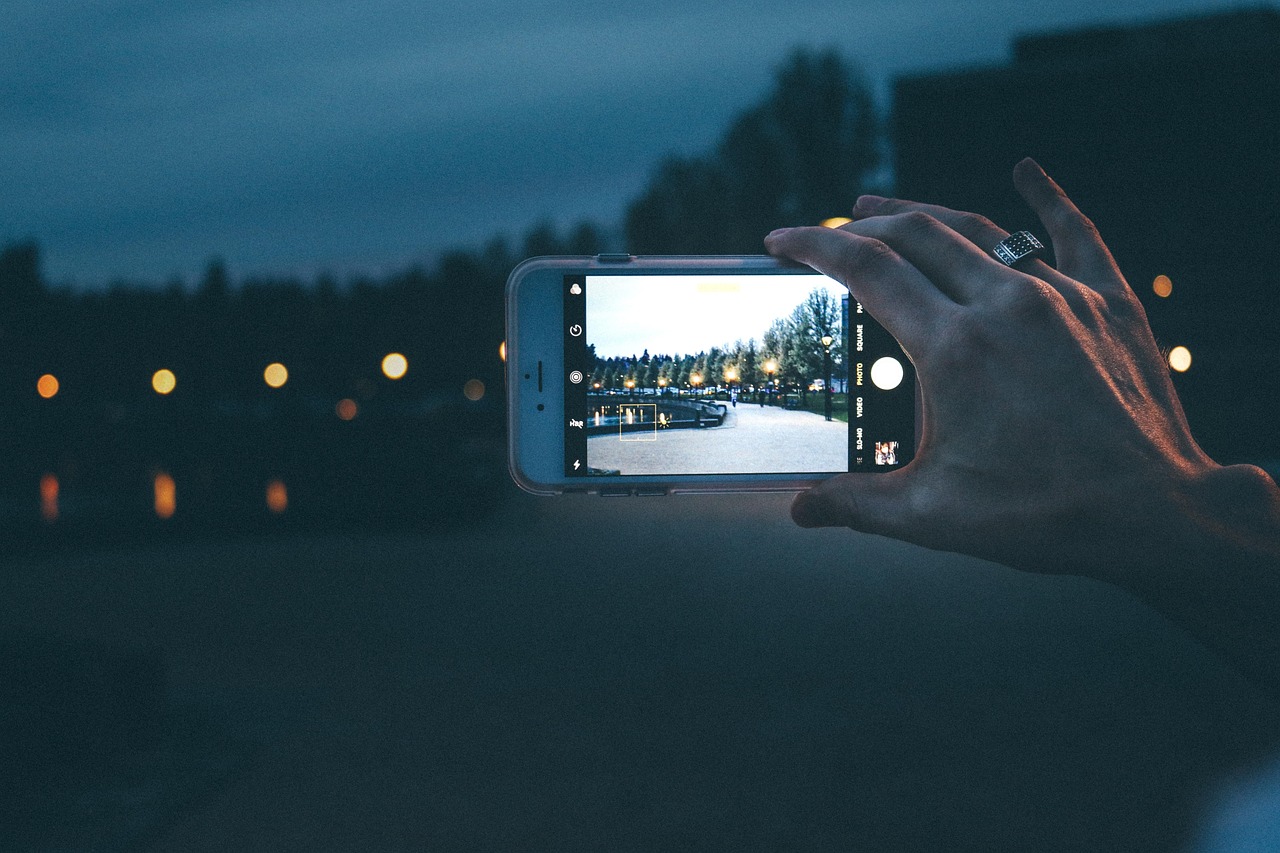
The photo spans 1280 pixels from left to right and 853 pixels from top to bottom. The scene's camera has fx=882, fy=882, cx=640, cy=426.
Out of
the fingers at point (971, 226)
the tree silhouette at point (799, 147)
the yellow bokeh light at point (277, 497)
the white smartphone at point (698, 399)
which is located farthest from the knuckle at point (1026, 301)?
the tree silhouette at point (799, 147)

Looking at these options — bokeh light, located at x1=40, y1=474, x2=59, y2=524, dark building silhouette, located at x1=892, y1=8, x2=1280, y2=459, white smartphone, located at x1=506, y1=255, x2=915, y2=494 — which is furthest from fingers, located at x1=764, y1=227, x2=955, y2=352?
dark building silhouette, located at x1=892, y1=8, x2=1280, y2=459

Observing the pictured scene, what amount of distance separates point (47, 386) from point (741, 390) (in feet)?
139

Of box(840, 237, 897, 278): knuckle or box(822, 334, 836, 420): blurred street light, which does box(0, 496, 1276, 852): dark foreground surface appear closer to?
box(822, 334, 836, 420): blurred street light

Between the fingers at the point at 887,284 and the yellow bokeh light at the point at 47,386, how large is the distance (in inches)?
1573

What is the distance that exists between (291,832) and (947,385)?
4.54 meters

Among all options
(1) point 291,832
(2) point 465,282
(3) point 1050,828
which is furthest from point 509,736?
(2) point 465,282

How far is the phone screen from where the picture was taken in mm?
2457

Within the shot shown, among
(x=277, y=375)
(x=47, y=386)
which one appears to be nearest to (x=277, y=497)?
(x=277, y=375)

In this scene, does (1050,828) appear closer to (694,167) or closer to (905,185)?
(905,185)

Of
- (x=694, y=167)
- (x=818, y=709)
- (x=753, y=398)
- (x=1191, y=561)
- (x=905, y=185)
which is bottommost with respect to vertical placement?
(x=818, y=709)

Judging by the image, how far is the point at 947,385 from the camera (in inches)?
60.4

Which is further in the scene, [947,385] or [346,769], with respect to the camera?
[346,769]

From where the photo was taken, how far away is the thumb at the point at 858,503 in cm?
168

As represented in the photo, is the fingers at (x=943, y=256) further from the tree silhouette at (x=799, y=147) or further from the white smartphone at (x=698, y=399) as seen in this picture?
the tree silhouette at (x=799, y=147)
